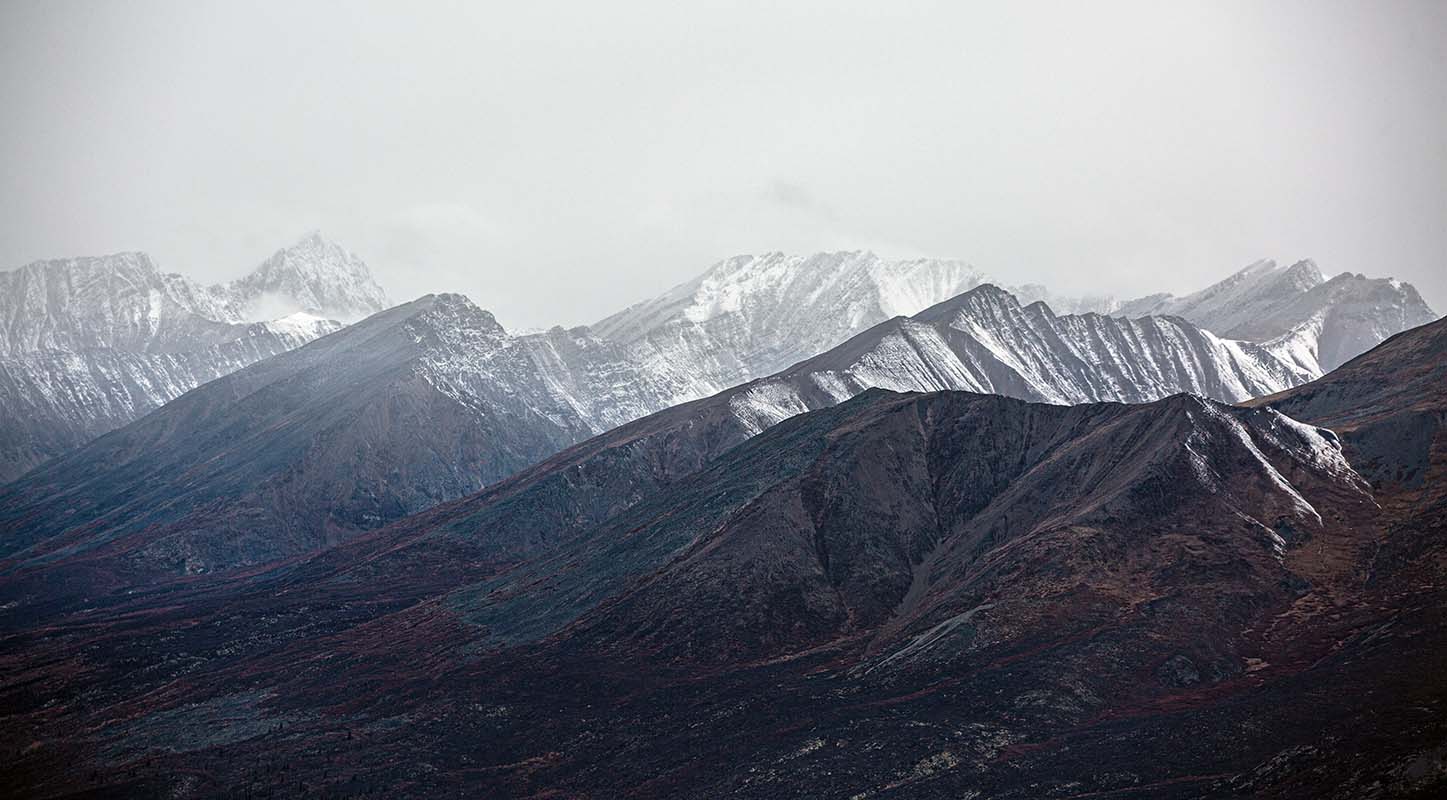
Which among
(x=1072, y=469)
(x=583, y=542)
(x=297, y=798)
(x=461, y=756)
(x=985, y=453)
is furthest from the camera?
(x=583, y=542)

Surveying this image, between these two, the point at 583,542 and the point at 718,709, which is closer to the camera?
the point at 718,709

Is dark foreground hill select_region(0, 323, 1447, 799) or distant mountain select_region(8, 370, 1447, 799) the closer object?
dark foreground hill select_region(0, 323, 1447, 799)

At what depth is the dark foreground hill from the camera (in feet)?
317

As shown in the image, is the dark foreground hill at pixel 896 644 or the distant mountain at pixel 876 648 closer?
the dark foreground hill at pixel 896 644

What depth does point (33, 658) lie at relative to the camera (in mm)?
165125

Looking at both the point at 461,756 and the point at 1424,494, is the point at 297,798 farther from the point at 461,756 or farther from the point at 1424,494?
the point at 1424,494

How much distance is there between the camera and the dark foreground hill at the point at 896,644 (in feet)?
317

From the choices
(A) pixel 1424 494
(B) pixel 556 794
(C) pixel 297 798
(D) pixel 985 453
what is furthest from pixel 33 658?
(A) pixel 1424 494

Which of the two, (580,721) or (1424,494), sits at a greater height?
(580,721)

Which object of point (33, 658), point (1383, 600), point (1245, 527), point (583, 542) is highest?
point (33, 658)

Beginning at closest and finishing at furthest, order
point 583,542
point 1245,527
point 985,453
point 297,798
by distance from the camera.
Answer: point 297,798, point 1245,527, point 985,453, point 583,542

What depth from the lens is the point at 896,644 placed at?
130m

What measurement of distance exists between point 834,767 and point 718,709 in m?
23.4

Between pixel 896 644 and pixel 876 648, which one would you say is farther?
pixel 876 648
